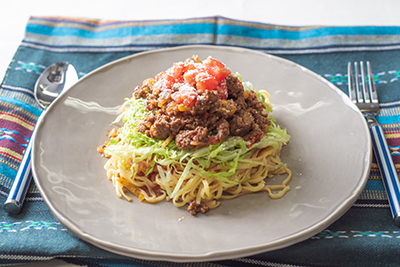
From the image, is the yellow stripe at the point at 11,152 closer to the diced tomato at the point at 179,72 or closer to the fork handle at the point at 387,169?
the diced tomato at the point at 179,72

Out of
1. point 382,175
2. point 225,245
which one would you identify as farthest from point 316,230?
point 382,175

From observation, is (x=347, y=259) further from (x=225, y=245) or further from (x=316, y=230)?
(x=225, y=245)

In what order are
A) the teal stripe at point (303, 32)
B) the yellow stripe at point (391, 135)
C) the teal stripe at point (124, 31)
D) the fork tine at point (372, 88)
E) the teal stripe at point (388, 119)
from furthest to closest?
1. the teal stripe at point (124, 31)
2. the teal stripe at point (303, 32)
3. the fork tine at point (372, 88)
4. the teal stripe at point (388, 119)
5. the yellow stripe at point (391, 135)

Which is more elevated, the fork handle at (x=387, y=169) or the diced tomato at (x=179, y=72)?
the diced tomato at (x=179, y=72)

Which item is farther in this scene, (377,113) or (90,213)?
(377,113)

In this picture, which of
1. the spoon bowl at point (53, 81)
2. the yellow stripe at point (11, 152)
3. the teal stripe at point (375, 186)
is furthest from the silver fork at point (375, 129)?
the yellow stripe at point (11, 152)

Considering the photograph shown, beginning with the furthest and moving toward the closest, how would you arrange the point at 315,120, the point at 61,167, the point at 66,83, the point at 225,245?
the point at 66,83
the point at 315,120
the point at 61,167
the point at 225,245
